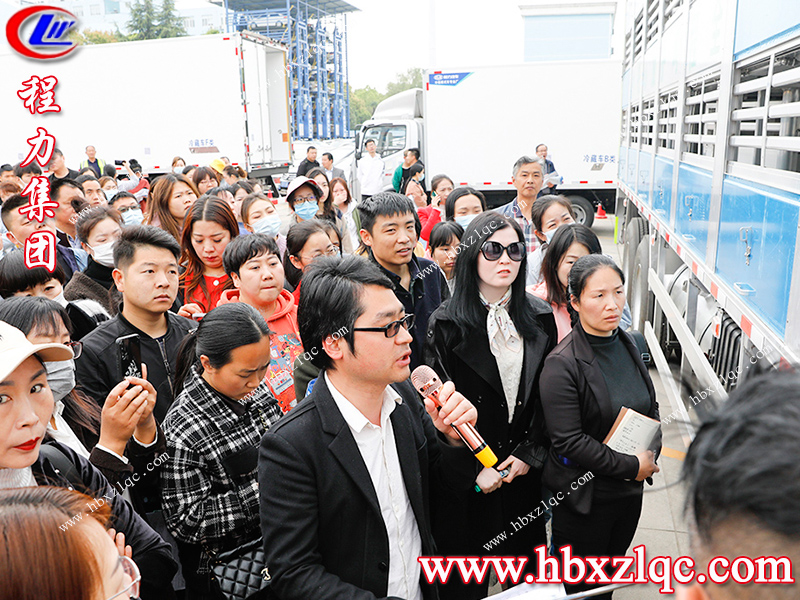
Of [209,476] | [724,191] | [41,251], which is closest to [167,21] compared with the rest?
[41,251]

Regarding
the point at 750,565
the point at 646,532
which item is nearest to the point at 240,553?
the point at 750,565

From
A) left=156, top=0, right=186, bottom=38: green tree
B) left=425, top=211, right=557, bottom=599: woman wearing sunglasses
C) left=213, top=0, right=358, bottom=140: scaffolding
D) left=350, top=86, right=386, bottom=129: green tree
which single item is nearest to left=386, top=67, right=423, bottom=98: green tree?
left=350, top=86, right=386, bottom=129: green tree

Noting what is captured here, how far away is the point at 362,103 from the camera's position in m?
60.2

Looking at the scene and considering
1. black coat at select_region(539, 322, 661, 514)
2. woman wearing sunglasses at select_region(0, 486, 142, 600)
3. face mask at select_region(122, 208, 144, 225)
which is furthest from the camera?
face mask at select_region(122, 208, 144, 225)

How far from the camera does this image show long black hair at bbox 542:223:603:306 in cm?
310

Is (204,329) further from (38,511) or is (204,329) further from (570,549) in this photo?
(570,549)

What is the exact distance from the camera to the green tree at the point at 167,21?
104ft

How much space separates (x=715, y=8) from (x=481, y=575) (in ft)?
9.02

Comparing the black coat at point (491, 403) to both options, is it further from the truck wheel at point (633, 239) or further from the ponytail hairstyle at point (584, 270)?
the truck wheel at point (633, 239)

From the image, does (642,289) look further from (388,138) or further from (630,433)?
(388,138)

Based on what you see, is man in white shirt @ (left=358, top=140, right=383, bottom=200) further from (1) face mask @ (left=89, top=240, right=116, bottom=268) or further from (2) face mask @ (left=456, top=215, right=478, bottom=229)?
(1) face mask @ (left=89, top=240, right=116, bottom=268)

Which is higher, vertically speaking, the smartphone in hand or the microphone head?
the microphone head

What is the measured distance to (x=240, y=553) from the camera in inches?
79.2

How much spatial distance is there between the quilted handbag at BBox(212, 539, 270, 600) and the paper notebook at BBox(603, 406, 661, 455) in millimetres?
1311
